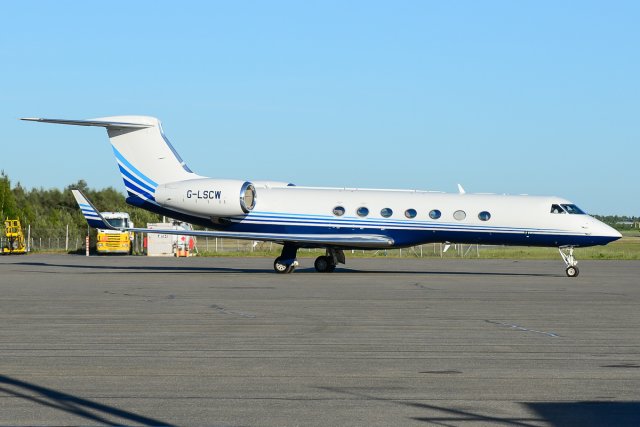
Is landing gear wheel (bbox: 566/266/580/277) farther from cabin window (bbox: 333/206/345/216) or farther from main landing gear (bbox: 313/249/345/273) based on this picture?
main landing gear (bbox: 313/249/345/273)

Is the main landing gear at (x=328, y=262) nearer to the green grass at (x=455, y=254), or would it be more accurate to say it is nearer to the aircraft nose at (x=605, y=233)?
the aircraft nose at (x=605, y=233)

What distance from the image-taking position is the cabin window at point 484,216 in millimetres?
30250

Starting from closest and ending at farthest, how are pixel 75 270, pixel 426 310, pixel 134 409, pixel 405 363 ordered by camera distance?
pixel 134 409
pixel 405 363
pixel 426 310
pixel 75 270

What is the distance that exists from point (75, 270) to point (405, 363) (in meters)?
24.3

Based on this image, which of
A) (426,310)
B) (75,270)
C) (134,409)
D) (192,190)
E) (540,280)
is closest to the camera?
(134,409)

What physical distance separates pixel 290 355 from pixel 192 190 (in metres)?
20.2

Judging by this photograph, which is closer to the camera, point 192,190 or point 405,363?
point 405,363

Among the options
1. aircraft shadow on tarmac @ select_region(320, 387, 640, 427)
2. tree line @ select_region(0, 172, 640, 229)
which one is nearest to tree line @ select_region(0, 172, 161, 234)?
tree line @ select_region(0, 172, 640, 229)

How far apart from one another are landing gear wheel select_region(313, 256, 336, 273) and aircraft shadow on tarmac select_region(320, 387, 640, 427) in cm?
2421

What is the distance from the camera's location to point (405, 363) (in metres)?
10.6

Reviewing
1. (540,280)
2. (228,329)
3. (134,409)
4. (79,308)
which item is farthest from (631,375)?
(540,280)

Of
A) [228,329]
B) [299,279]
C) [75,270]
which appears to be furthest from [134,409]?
[75,270]

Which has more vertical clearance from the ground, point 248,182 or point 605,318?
point 248,182

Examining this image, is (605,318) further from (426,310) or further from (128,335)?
(128,335)
